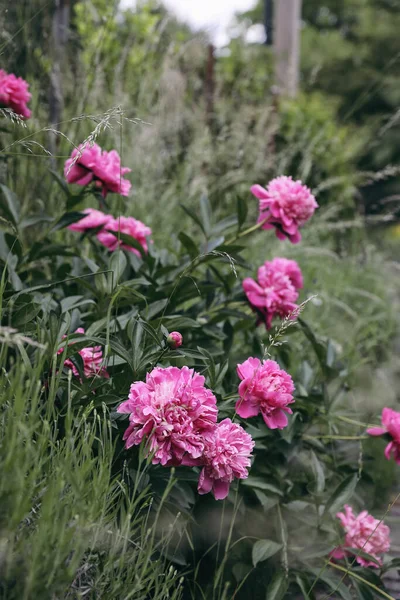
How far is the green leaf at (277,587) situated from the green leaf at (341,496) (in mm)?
182

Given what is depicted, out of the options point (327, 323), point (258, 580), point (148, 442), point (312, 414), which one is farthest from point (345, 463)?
point (327, 323)

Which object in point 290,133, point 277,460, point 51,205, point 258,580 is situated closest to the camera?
point 258,580

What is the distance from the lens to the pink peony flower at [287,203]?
1.60 m

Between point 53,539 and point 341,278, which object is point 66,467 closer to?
point 53,539

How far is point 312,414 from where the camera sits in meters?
1.62

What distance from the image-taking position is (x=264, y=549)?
133cm

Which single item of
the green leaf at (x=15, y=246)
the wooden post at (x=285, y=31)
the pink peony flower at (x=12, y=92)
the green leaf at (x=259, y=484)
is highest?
the wooden post at (x=285, y=31)

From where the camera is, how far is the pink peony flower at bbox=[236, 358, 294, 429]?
4.03ft

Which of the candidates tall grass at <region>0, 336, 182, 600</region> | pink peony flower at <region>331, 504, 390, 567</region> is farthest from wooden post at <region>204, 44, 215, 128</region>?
tall grass at <region>0, 336, 182, 600</region>

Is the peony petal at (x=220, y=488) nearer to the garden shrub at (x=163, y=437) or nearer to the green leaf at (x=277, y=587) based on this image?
the garden shrub at (x=163, y=437)

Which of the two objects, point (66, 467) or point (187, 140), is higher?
point (187, 140)

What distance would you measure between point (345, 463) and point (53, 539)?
99cm

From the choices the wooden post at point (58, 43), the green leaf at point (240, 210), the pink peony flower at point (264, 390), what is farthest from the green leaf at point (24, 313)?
the wooden post at point (58, 43)

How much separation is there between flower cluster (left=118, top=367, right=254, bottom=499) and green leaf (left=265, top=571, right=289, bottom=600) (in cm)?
24
